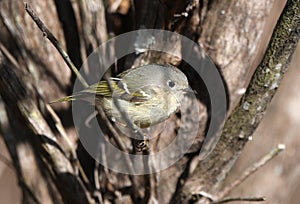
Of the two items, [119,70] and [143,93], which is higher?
[119,70]

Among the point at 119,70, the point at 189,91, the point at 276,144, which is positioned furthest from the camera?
the point at 276,144

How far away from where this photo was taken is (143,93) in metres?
2.25

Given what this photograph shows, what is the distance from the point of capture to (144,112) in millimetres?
2154

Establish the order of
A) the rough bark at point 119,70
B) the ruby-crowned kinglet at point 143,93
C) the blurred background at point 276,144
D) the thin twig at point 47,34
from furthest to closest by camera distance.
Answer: the blurred background at point 276,144, the ruby-crowned kinglet at point 143,93, the rough bark at point 119,70, the thin twig at point 47,34

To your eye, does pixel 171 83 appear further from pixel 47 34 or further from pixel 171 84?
pixel 47 34

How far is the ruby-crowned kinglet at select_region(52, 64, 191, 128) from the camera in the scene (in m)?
2.04

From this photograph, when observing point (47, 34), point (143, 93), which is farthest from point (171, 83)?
point (47, 34)

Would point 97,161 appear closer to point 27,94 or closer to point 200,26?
point 27,94

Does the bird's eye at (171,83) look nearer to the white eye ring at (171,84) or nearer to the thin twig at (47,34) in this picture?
the white eye ring at (171,84)

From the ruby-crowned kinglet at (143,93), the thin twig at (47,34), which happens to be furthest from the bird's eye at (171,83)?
the thin twig at (47,34)

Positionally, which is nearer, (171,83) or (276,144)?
(171,83)

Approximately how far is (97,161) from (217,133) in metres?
0.47

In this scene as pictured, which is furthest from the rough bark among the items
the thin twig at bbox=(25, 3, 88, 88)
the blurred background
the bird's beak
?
the blurred background

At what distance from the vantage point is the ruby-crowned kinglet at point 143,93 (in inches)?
80.2
